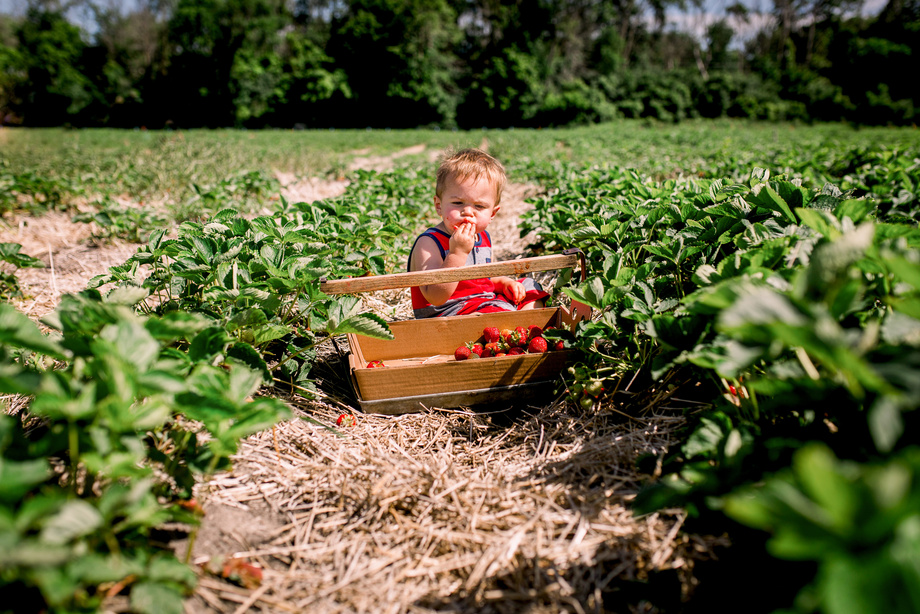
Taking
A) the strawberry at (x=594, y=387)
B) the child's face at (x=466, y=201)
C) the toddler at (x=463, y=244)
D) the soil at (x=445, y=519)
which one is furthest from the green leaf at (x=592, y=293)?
the child's face at (x=466, y=201)

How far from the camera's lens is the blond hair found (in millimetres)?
2771

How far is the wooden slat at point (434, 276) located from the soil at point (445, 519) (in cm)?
49

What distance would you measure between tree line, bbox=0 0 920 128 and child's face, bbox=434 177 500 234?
33416mm

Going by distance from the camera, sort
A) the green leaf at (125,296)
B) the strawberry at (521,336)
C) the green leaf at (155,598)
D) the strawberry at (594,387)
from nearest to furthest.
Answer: the green leaf at (155,598) < the green leaf at (125,296) < the strawberry at (594,387) < the strawberry at (521,336)

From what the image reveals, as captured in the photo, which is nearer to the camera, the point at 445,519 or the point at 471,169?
the point at 445,519

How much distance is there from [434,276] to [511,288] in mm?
995

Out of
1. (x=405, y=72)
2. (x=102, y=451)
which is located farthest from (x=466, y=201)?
(x=405, y=72)

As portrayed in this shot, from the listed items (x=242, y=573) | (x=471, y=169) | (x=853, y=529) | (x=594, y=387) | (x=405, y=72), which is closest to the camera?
(x=853, y=529)

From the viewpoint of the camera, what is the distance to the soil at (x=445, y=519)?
1.21 meters

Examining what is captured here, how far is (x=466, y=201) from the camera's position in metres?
2.78

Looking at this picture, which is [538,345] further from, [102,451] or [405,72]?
[405,72]

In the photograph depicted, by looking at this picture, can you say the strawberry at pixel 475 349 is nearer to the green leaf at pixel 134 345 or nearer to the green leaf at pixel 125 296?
the green leaf at pixel 125 296

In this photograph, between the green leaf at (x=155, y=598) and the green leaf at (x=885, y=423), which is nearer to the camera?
the green leaf at (x=885, y=423)

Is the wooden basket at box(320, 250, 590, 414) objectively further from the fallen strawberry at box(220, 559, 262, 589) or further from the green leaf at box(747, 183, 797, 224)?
the fallen strawberry at box(220, 559, 262, 589)
